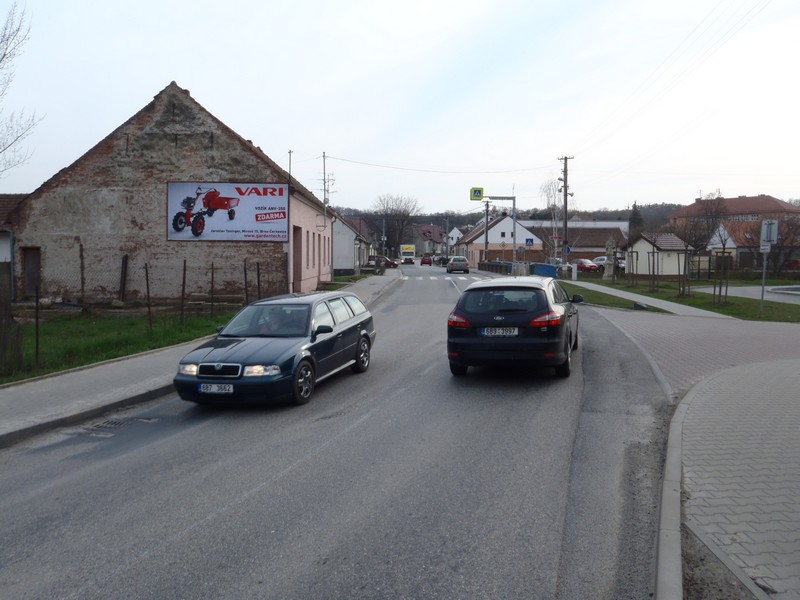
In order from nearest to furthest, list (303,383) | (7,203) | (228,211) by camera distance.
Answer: (303,383), (228,211), (7,203)

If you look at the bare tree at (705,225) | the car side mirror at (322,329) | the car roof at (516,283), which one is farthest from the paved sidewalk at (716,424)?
the bare tree at (705,225)

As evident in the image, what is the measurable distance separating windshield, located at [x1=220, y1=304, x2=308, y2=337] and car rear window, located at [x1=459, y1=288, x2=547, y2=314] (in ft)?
8.04

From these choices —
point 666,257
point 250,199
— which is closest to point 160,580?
point 250,199

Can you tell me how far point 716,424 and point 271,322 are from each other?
6.02 meters

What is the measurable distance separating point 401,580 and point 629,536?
1704mm

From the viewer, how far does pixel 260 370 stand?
8.60 metres

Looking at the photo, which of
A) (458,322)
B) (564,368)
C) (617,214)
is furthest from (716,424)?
(617,214)

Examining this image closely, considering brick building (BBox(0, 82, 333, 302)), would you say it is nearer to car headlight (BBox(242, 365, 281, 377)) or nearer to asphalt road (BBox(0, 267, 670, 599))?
asphalt road (BBox(0, 267, 670, 599))

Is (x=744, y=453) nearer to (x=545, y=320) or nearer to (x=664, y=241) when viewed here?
(x=545, y=320)

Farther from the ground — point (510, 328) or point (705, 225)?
point (705, 225)

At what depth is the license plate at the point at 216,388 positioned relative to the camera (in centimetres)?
857

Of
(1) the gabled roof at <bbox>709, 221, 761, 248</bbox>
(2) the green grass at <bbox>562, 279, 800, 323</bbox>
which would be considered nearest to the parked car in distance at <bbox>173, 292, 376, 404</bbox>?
(2) the green grass at <bbox>562, 279, 800, 323</bbox>

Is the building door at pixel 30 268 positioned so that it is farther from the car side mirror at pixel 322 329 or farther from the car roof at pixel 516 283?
the car roof at pixel 516 283

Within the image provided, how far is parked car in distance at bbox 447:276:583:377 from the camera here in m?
9.75
